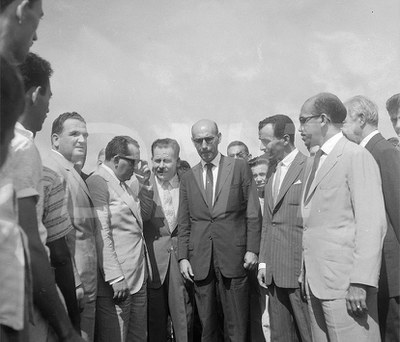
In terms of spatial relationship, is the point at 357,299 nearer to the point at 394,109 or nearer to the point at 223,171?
the point at 394,109

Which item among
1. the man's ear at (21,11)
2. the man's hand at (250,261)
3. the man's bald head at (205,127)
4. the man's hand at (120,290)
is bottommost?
the man's hand at (120,290)

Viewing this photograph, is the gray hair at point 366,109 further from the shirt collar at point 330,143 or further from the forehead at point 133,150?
the forehead at point 133,150

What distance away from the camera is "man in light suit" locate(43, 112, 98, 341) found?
9.28 ft

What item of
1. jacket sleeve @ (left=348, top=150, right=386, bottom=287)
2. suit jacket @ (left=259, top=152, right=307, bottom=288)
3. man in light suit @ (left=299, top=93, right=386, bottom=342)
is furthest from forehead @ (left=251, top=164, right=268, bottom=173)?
jacket sleeve @ (left=348, top=150, right=386, bottom=287)

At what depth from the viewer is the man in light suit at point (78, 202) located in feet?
9.28

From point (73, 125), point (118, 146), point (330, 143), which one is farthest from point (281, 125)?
point (73, 125)

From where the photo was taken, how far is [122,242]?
3.51 metres

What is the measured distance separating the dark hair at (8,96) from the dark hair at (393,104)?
2.67m

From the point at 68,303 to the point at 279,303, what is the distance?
1910 mm

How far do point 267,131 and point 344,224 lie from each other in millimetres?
1560

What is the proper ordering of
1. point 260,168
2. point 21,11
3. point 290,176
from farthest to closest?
point 260,168 → point 290,176 → point 21,11

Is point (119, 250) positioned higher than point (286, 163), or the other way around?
point (286, 163)

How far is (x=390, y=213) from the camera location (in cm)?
290

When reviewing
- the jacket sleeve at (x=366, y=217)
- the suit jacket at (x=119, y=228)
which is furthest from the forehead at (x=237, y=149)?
the jacket sleeve at (x=366, y=217)
